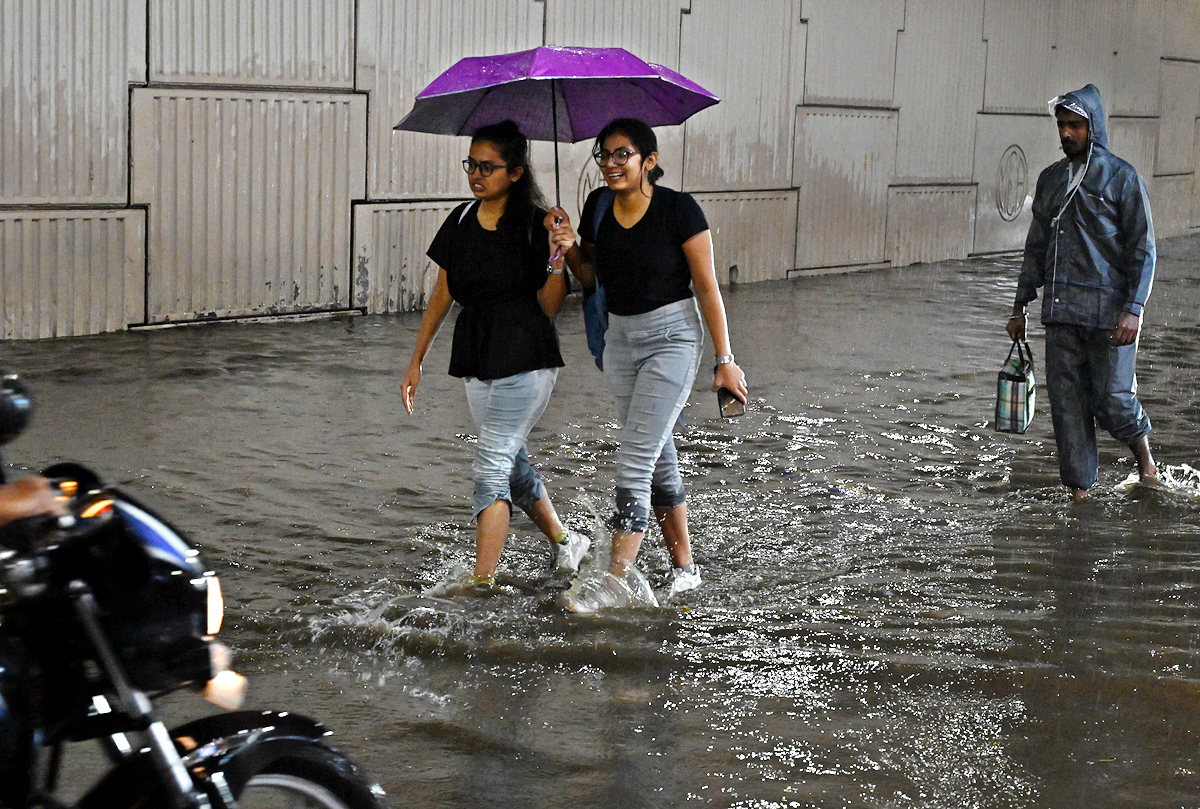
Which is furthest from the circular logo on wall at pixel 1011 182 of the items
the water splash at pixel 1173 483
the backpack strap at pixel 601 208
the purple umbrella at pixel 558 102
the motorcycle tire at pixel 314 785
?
the motorcycle tire at pixel 314 785

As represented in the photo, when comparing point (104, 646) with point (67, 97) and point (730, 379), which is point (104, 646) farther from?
point (67, 97)

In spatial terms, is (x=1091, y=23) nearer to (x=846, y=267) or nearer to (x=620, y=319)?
(x=846, y=267)

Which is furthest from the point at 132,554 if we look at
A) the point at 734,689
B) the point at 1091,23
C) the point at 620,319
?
the point at 1091,23

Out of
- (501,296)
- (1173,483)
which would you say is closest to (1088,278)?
(1173,483)

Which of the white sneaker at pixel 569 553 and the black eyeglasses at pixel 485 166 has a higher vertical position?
the black eyeglasses at pixel 485 166

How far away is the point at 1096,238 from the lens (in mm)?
6137

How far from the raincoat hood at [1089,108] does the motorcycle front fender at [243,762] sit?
15.7ft

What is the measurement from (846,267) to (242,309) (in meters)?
8.35

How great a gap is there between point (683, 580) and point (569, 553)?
0.49 metres

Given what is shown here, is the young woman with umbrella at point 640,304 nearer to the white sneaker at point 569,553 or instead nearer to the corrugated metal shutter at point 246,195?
the white sneaker at point 569,553

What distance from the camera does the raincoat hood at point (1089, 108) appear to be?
6.00 meters

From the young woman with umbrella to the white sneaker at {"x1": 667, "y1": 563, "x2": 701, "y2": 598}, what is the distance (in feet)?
0.61

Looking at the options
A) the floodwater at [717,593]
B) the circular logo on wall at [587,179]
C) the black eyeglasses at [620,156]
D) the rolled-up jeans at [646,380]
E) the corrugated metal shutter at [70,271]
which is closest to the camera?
the floodwater at [717,593]

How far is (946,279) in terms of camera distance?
1670 centimetres
